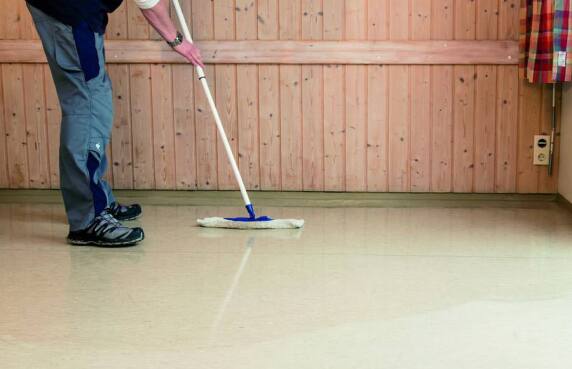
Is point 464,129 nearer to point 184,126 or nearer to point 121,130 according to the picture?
point 184,126

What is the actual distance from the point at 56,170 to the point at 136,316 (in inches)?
85.9

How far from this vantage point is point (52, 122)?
4.55 meters

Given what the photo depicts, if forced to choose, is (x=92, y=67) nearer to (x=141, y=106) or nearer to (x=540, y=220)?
(x=141, y=106)

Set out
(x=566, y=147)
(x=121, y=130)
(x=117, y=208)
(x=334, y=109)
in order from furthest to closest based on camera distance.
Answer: (x=121, y=130), (x=334, y=109), (x=566, y=147), (x=117, y=208)

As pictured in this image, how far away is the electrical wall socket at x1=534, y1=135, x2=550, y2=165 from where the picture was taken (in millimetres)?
4332

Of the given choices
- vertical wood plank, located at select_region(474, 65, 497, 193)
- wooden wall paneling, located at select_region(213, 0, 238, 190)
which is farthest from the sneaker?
vertical wood plank, located at select_region(474, 65, 497, 193)

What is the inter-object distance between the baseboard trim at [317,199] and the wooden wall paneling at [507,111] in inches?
3.7

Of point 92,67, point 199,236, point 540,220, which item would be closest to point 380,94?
point 540,220

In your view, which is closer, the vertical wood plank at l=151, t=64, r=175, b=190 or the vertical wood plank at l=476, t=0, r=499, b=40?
the vertical wood plank at l=476, t=0, r=499, b=40

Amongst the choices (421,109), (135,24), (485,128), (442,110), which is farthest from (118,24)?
(485,128)

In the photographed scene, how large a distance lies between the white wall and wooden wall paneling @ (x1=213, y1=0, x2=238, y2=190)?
163cm

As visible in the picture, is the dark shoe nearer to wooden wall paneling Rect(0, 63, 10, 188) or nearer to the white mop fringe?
the white mop fringe

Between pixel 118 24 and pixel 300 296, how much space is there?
7.25 ft

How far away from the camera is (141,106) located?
177 inches
